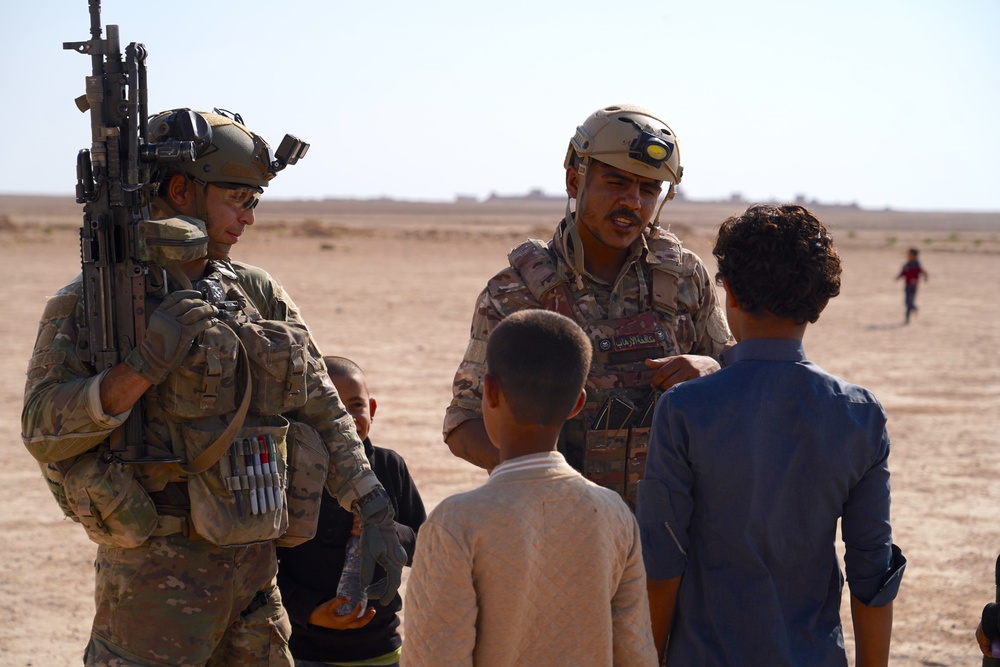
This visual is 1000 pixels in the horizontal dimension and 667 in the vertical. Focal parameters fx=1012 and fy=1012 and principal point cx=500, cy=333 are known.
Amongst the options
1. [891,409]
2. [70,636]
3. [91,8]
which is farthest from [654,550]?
[891,409]

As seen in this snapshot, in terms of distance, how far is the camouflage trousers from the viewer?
3.05 metres

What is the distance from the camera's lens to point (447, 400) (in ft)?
36.4

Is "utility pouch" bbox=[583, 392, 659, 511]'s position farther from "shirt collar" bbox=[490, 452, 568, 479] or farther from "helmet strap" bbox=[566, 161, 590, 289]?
"shirt collar" bbox=[490, 452, 568, 479]

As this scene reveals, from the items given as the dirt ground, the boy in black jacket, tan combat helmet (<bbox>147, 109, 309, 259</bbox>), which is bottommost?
the dirt ground

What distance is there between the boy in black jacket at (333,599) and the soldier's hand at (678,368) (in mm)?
1170

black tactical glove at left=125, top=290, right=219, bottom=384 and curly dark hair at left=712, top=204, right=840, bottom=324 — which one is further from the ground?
curly dark hair at left=712, top=204, right=840, bottom=324

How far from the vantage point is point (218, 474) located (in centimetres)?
316

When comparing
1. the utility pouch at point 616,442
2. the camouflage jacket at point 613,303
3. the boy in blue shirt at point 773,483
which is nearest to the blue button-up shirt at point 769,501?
the boy in blue shirt at point 773,483

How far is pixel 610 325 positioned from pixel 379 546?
1078 millimetres

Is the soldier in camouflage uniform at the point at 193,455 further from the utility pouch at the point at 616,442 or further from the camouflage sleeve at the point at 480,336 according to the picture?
the utility pouch at the point at 616,442

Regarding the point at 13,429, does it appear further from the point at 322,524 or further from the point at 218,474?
the point at 218,474

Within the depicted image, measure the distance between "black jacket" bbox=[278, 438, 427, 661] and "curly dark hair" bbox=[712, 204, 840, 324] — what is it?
1.77m

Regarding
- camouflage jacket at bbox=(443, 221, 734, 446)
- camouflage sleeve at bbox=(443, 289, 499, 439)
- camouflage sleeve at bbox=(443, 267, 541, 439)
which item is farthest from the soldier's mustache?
camouflage sleeve at bbox=(443, 289, 499, 439)

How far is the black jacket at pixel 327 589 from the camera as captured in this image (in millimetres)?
3887
